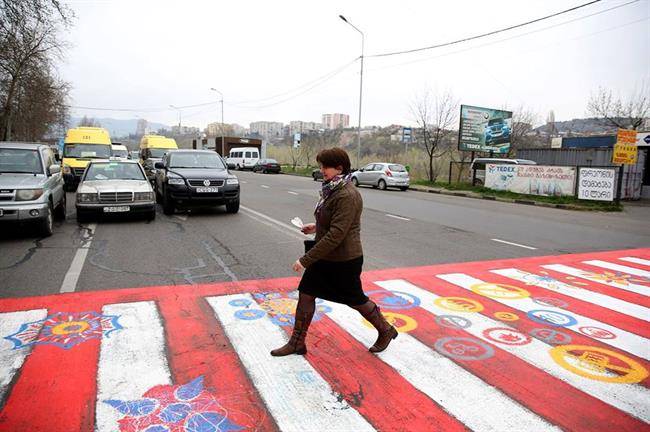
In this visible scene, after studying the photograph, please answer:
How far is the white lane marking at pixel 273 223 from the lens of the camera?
10070 millimetres

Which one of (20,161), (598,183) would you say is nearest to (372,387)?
(20,161)

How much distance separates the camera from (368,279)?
651 cm

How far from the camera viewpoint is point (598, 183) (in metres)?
21.0

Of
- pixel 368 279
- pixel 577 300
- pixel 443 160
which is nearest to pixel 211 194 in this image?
pixel 368 279

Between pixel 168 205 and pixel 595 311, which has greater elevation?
pixel 168 205

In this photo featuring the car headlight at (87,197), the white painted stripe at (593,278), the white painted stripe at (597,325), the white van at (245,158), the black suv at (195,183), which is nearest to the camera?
the white painted stripe at (597,325)

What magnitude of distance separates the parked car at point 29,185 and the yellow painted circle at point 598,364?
346 inches

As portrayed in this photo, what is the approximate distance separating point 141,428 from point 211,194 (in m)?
9.78

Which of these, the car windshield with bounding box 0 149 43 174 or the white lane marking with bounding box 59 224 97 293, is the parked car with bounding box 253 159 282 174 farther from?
the white lane marking with bounding box 59 224 97 293

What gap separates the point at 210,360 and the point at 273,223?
25.6 feet

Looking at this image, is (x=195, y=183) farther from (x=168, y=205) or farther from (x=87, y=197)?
(x=87, y=197)

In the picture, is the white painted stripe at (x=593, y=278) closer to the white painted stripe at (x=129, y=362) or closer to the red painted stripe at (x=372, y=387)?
the red painted stripe at (x=372, y=387)

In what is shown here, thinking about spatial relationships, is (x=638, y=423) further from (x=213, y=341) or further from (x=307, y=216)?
(x=307, y=216)

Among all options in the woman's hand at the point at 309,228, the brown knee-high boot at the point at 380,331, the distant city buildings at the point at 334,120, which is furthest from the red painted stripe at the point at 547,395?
the distant city buildings at the point at 334,120
